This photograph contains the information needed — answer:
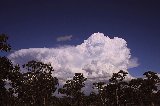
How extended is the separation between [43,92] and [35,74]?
20.9 ft

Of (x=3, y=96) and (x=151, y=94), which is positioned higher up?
(x=151, y=94)

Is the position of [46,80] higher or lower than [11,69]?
→ higher

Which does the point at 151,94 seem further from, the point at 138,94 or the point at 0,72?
the point at 0,72

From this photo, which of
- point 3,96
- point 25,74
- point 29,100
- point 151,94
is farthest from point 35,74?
point 3,96

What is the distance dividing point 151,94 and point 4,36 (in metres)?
73.0

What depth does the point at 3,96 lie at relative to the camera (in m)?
→ 27.4

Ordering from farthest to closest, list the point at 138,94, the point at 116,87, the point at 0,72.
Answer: the point at 138,94 → the point at 116,87 → the point at 0,72

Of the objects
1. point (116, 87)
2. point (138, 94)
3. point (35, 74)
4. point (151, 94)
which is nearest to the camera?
point (35, 74)

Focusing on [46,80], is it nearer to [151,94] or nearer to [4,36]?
[151,94]

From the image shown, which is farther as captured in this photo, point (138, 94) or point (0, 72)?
point (138, 94)

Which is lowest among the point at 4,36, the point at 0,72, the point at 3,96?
the point at 3,96

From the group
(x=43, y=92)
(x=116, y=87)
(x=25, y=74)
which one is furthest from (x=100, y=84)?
(x=25, y=74)

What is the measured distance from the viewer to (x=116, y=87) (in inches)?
3386

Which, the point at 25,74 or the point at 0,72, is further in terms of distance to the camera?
the point at 25,74
